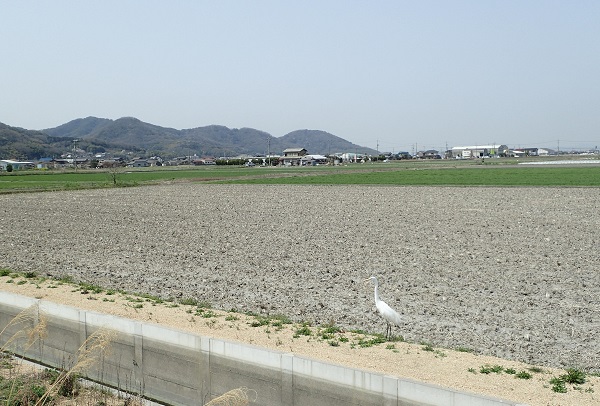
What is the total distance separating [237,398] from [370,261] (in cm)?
1212

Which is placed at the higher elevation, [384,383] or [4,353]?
[384,383]

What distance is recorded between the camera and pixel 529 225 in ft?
94.7

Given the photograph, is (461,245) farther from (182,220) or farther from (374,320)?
(182,220)

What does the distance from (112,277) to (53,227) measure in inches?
606

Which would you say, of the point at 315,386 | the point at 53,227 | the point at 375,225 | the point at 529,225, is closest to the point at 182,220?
the point at 53,227

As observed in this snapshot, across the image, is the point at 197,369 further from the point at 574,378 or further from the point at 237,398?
the point at 574,378

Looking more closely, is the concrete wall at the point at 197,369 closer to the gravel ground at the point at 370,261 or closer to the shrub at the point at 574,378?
the shrub at the point at 574,378

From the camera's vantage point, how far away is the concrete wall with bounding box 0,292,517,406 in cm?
822

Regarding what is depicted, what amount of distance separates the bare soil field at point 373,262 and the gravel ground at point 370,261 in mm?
60

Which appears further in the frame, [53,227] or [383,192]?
[383,192]

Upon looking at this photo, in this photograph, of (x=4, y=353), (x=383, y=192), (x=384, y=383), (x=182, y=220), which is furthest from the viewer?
(x=383, y=192)

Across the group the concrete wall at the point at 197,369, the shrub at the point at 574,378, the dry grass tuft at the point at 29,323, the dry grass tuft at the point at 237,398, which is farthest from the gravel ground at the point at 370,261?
the dry grass tuft at the point at 29,323

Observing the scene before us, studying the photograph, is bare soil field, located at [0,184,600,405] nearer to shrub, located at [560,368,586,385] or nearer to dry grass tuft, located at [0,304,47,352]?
shrub, located at [560,368,586,385]

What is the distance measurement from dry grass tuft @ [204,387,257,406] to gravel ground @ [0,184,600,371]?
3660 mm
